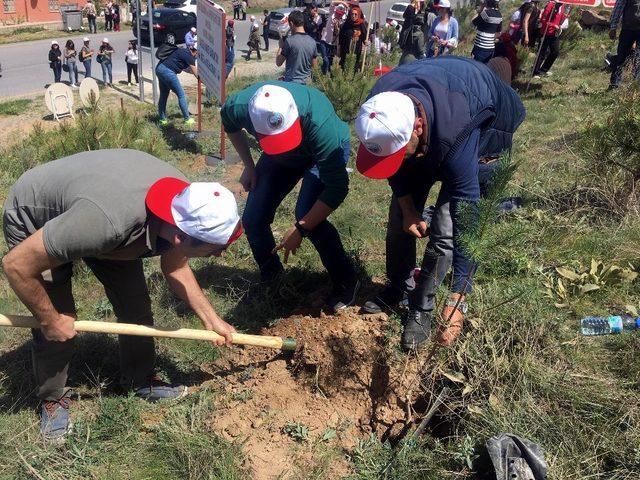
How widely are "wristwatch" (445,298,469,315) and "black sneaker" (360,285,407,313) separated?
22.9 inches

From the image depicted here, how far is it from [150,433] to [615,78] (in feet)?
23.7

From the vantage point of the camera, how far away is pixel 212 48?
6.92 metres

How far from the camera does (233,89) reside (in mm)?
10992

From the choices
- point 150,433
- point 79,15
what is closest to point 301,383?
point 150,433

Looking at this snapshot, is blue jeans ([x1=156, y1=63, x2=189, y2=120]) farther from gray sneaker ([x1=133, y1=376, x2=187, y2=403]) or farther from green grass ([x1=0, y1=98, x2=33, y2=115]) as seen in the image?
gray sneaker ([x1=133, y1=376, x2=187, y2=403])

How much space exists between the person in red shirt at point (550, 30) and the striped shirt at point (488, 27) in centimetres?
161

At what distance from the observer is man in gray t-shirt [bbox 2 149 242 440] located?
7.16 feet

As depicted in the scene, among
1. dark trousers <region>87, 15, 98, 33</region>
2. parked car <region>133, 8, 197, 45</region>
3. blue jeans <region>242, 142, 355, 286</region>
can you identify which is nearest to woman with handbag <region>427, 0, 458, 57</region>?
blue jeans <region>242, 142, 355, 286</region>

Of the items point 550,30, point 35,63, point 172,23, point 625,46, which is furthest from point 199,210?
point 172,23

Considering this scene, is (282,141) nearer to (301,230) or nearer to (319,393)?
(301,230)

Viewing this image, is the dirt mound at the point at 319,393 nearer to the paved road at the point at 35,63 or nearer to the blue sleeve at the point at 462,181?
the blue sleeve at the point at 462,181

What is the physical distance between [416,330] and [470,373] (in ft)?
1.24

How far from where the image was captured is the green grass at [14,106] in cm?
973

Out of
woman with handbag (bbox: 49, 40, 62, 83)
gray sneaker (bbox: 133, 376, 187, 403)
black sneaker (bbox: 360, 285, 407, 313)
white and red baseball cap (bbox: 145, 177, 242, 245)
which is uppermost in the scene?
white and red baseball cap (bbox: 145, 177, 242, 245)
